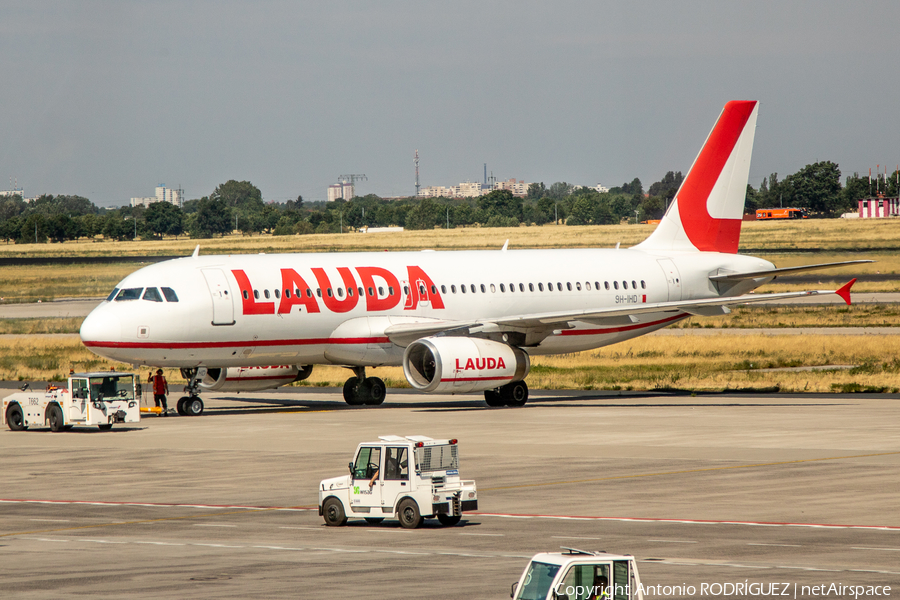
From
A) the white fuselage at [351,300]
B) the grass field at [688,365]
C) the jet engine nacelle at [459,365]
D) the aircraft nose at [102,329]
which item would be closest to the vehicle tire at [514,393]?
the jet engine nacelle at [459,365]

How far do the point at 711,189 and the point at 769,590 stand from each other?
129 feet

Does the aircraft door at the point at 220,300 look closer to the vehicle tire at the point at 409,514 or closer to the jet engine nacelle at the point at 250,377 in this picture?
the jet engine nacelle at the point at 250,377

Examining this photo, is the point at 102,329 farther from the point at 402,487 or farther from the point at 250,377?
the point at 402,487

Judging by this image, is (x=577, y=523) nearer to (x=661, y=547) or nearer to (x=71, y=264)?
(x=661, y=547)

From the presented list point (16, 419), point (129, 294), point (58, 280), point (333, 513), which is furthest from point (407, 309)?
point (58, 280)

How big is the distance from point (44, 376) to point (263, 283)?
20.0 metres

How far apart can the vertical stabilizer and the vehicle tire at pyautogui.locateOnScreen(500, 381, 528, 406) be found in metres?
10.8

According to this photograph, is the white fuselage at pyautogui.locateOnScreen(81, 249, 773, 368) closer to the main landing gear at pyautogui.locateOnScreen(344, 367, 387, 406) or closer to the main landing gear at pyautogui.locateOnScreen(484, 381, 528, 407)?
the main landing gear at pyautogui.locateOnScreen(484, 381, 528, 407)

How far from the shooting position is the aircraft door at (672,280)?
5288 centimetres

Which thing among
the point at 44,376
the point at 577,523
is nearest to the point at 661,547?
the point at 577,523

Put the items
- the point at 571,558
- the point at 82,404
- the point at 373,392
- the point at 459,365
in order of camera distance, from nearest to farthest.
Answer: the point at 571,558 < the point at 82,404 < the point at 459,365 < the point at 373,392

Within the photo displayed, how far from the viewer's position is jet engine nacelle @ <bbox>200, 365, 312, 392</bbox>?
4750 cm

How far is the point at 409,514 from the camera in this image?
23203mm

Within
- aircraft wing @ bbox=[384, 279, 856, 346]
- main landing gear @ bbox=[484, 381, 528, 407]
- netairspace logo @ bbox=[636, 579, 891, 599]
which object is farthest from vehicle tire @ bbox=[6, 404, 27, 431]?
netairspace logo @ bbox=[636, 579, 891, 599]
